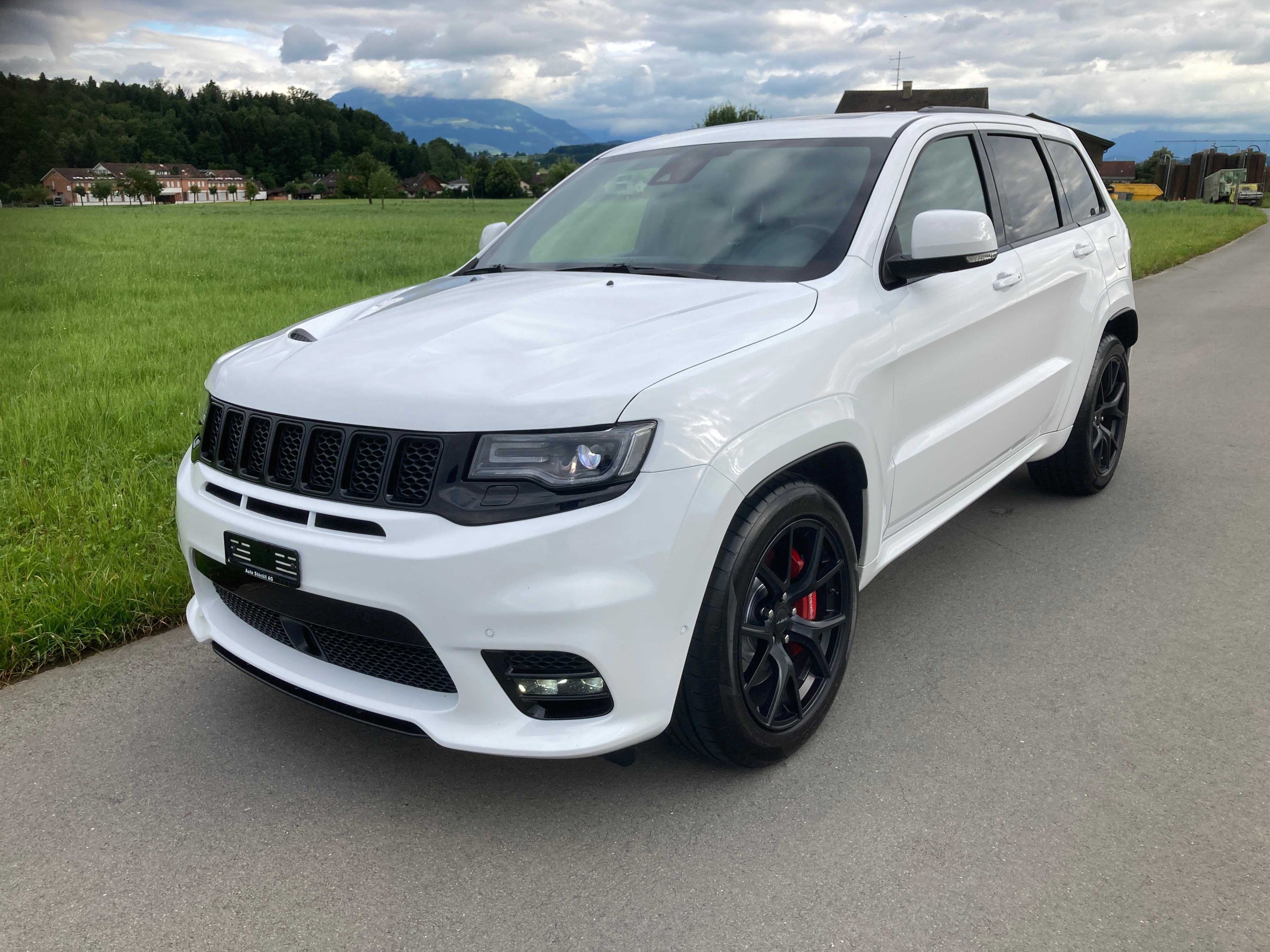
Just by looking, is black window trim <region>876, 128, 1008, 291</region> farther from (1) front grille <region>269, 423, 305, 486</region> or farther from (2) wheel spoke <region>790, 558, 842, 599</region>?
(1) front grille <region>269, 423, 305, 486</region>

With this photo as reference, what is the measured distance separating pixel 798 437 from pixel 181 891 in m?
1.86

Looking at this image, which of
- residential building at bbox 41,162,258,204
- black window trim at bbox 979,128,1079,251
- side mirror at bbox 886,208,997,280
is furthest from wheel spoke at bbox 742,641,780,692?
residential building at bbox 41,162,258,204

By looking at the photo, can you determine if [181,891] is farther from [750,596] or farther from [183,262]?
[183,262]

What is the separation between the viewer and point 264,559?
2.51 m

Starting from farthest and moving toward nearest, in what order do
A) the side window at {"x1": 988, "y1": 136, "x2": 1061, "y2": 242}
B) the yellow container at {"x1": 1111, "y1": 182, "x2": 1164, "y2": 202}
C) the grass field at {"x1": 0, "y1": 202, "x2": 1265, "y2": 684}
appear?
the yellow container at {"x1": 1111, "y1": 182, "x2": 1164, "y2": 202} < the side window at {"x1": 988, "y1": 136, "x2": 1061, "y2": 242} < the grass field at {"x1": 0, "y1": 202, "x2": 1265, "y2": 684}

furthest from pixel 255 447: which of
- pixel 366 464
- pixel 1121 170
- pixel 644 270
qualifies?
pixel 1121 170

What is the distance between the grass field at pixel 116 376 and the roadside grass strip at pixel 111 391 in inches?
0.5

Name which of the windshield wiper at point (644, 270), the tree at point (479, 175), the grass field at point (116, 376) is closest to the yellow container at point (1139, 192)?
the grass field at point (116, 376)

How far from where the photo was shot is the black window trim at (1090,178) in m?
4.84

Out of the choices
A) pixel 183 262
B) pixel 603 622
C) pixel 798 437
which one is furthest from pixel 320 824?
pixel 183 262

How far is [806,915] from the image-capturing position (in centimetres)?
223

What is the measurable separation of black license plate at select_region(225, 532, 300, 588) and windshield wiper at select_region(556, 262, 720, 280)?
151 centimetres

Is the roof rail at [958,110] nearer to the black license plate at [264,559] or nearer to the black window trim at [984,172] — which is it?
the black window trim at [984,172]

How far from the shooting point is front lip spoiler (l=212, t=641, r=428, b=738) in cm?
242
